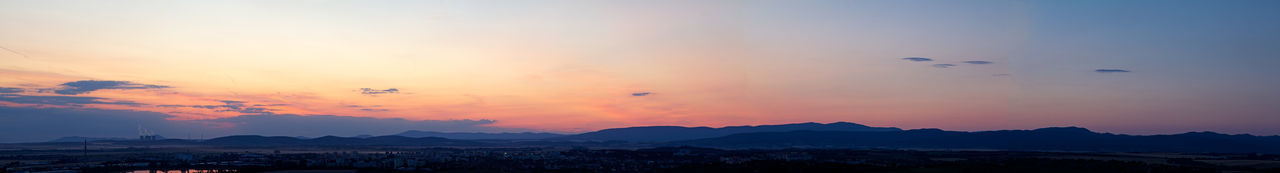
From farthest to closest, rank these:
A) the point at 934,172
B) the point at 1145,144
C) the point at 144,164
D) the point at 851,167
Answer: the point at 1145,144
the point at 144,164
the point at 851,167
the point at 934,172

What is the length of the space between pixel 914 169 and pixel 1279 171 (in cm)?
2988

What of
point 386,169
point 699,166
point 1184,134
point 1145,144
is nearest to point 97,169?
point 386,169

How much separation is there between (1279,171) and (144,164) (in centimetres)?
10732

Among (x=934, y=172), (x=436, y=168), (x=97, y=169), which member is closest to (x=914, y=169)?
(x=934, y=172)

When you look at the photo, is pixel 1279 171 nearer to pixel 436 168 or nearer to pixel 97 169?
pixel 436 168

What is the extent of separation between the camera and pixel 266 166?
299 feet

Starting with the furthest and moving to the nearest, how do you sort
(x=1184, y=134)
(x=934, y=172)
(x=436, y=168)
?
(x=1184, y=134)
(x=436, y=168)
(x=934, y=172)

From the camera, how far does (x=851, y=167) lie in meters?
82.6

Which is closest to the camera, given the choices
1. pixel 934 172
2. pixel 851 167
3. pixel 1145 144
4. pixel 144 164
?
pixel 934 172

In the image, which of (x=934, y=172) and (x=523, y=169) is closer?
(x=934, y=172)

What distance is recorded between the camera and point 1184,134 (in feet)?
652

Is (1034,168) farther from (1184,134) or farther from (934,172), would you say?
(1184,134)

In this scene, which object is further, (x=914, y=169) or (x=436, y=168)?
(x=436, y=168)

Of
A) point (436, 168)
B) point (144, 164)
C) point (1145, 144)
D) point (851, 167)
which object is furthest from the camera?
point (1145, 144)
